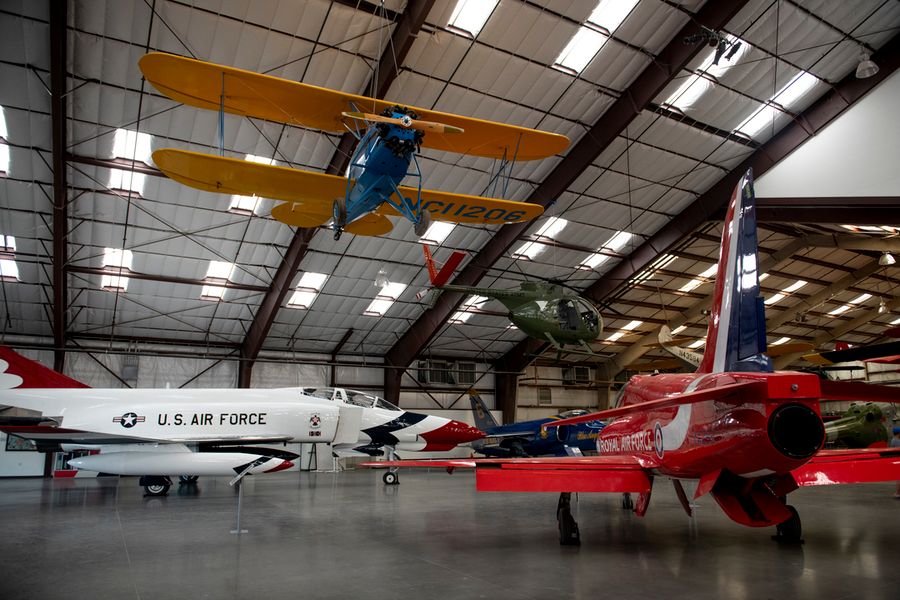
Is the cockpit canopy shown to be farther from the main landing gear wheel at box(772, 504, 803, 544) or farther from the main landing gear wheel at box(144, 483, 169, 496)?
the main landing gear wheel at box(772, 504, 803, 544)

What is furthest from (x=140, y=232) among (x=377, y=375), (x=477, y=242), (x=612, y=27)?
(x=612, y=27)

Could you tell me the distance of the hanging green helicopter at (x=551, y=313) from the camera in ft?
51.7

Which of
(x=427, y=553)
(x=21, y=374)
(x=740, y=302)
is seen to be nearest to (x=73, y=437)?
(x=21, y=374)

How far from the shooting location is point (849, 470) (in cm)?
530

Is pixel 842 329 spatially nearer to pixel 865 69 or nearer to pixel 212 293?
pixel 865 69

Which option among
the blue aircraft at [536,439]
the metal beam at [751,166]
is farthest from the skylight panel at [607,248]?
the blue aircraft at [536,439]

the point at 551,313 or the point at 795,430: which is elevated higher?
the point at 551,313

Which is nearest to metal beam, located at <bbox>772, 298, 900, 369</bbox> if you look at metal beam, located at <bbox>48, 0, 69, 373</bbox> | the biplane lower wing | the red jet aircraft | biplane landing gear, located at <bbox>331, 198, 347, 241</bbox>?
the biplane lower wing

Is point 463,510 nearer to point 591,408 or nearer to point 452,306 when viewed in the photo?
point 452,306

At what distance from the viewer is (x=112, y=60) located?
11438 millimetres

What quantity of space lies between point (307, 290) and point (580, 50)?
1193cm

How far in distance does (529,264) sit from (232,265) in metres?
10.4

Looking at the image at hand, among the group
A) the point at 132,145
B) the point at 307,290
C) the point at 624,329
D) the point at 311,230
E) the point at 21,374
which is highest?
the point at 132,145

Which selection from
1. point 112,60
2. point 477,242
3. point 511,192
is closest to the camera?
point 112,60
